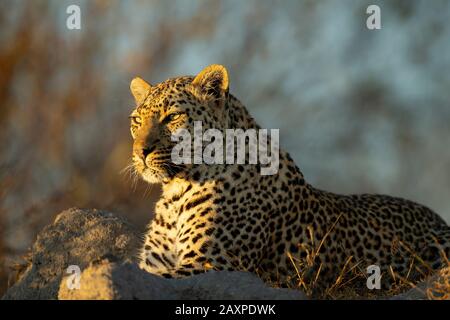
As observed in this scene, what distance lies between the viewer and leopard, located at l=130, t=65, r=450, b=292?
9.54 meters

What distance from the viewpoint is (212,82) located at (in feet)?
32.4

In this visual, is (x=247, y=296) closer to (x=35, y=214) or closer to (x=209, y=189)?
(x=209, y=189)

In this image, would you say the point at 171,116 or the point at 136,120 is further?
the point at 136,120

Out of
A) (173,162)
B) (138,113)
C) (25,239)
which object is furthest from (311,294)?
(25,239)

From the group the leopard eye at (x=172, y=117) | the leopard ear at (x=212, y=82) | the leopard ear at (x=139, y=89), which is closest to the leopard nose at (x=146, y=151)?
the leopard eye at (x=172, y=117)

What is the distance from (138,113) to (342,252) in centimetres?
274

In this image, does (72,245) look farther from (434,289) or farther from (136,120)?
(434,289)

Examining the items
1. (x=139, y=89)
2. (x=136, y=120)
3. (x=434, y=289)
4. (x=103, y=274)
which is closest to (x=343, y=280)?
(x=434, y=289)

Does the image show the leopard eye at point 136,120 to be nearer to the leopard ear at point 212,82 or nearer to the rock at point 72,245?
the leopard ear at point 212,82

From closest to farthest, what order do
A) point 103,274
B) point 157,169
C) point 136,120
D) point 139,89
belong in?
1. point 103,274
2. point 157,169
3. point 136,120
4. point 139,89

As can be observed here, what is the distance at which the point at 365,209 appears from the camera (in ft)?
35.5

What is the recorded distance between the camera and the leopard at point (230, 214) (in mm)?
9539

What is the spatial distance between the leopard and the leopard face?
0.03 ft

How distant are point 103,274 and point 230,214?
2564 millimetres
